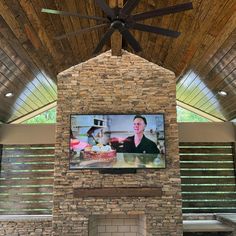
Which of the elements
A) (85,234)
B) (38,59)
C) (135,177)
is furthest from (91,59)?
(85,234)

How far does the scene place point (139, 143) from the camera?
5094mm

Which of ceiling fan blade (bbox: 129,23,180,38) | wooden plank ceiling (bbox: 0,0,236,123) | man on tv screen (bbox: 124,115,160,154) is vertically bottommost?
man on tv screen (bbox: 124,115,160,154)

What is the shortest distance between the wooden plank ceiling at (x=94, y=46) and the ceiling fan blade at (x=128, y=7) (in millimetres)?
1170

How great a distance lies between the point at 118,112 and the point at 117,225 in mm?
2195

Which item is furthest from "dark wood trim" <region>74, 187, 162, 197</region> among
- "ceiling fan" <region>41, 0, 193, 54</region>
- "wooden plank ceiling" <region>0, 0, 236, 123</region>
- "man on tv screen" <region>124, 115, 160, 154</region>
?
"ceiling fan" <region>41, 0, 193, 54</region>

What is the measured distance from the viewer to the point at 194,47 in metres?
4.56

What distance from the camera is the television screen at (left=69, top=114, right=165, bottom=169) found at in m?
5.04

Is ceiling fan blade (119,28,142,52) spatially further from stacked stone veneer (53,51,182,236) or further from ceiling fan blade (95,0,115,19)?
stacked stone veneer (53,51,182,236)

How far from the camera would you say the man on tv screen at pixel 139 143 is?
16.6ft

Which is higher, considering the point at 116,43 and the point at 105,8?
the point at 116,43

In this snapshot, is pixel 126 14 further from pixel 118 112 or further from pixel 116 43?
pixel 118 112

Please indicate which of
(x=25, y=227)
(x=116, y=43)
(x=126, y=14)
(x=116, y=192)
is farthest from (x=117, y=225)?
(x=126, y=14)

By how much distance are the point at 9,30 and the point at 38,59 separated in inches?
42.3

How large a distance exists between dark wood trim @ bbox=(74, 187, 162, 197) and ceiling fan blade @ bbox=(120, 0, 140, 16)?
3.22 m
